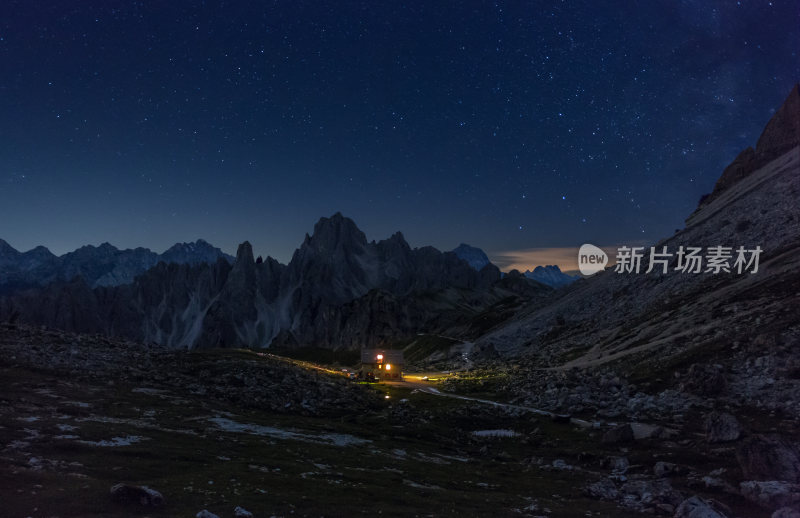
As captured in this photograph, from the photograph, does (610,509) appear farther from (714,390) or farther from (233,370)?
(233,370)

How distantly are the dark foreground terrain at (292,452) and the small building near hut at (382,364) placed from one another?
137ft

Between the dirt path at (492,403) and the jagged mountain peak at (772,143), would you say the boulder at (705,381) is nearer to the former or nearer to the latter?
A: the dirt path at (492,403)

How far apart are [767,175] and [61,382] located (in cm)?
16309

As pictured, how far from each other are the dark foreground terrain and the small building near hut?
4163 cm

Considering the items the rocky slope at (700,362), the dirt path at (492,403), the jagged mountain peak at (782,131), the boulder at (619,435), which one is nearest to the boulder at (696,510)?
the rocky slope at (700,362)

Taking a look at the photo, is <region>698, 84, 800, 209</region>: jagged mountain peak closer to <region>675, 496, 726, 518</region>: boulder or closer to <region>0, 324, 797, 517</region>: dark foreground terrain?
<region>0, 324, 797, 517</region>: dark foreground terrain

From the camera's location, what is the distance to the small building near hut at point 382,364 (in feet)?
322

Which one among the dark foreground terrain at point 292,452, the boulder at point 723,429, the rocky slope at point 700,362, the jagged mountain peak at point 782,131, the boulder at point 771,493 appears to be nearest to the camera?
the dark foreground terrain at point 292,452

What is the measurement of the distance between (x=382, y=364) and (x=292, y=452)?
237 ft

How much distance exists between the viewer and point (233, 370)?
193 ft

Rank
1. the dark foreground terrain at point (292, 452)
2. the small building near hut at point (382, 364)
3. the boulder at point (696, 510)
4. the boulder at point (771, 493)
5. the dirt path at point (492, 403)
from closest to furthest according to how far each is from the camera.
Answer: the dark foreground terrain at point (292, 452) → the boulder at point (696, 510) → the boulder at point (771, 493) → the dirt path at point (492, 403) → the small building near hut at point (382, 364)

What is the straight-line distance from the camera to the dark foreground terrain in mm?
18203

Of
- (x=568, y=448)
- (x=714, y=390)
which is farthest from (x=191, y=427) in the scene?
(x=714, y=390)

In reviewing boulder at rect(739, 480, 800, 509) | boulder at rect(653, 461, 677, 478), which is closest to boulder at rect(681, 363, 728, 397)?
boulder at rect(653, 461, 677, 478)
